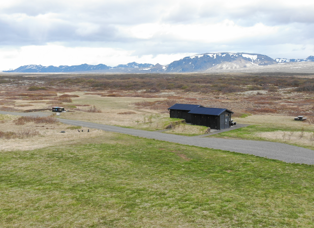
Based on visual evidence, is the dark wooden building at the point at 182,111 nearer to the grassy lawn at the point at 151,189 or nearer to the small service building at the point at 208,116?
the small service building at the point at 208,116

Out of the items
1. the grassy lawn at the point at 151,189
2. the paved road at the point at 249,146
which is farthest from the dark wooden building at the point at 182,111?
the grassy lawn at the point at 151,189

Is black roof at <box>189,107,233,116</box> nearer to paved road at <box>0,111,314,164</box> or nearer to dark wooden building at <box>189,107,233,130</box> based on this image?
dark wooden building at <box>189,107,233,130</box>

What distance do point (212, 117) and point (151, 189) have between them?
1081 inches

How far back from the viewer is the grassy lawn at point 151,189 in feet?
42.7

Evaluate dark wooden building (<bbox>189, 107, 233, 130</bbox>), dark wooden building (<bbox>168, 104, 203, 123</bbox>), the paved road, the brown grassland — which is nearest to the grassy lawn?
the brown grassland

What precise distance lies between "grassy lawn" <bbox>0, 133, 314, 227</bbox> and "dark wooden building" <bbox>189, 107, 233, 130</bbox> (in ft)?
52.1

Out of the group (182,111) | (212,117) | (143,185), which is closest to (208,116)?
(212,117)

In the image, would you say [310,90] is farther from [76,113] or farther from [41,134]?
[41,134]

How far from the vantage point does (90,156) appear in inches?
982

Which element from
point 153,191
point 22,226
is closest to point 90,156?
point 153,191

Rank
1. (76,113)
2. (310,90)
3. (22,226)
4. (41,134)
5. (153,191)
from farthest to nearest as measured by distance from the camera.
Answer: (310,90), (76,113), (41,134), (153,191), (22,226)

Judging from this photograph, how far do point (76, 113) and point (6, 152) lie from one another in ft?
108

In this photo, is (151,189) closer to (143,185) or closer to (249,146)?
(143,185)

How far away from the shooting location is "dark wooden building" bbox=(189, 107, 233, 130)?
136 ft
